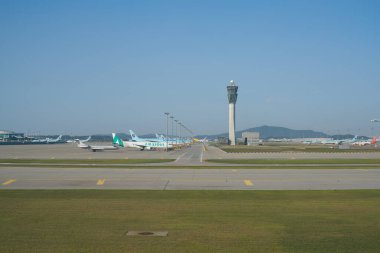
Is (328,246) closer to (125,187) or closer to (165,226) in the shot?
(165,226)

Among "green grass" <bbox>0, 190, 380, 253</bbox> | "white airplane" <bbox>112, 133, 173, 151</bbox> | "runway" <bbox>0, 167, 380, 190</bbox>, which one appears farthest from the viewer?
"white airplane" <bbox>112, 133, 173, 151</bbox>

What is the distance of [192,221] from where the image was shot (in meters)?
A: 16.7

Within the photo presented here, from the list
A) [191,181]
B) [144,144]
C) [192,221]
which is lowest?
[192,221]

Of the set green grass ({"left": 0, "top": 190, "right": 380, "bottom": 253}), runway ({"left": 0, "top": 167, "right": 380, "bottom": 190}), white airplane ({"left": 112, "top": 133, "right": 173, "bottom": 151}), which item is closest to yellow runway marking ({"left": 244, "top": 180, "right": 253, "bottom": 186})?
runway ({"left": 0, "top": 167, "right": 380, "bottom": 190})

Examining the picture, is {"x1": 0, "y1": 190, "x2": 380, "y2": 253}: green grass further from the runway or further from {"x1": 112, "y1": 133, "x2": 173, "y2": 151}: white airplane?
{"x1": 112, "y1": 133, "x2": 173, "y2": 151}: white airplane

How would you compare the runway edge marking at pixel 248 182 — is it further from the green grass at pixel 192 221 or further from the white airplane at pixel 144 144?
the white airplane at pixel 144 144

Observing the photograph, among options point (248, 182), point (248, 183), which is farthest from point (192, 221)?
point (248, 182)

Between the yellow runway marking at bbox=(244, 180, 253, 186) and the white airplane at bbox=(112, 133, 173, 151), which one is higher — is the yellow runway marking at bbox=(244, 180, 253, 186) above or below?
below

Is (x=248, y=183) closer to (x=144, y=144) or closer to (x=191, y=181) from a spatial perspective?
(x=191, y=181)

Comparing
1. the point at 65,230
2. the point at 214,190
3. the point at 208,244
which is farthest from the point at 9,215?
the point at 214,190

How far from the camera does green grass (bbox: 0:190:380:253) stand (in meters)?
13.0

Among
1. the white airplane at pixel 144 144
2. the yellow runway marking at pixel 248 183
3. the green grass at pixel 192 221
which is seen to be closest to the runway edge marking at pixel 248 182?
the yellow runway marking at pixel 248 183

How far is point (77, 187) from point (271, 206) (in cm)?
1417

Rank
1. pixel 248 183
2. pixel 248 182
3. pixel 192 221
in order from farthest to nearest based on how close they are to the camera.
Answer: pixel 248 182 < pixel 248 183 < pixel 192 221
